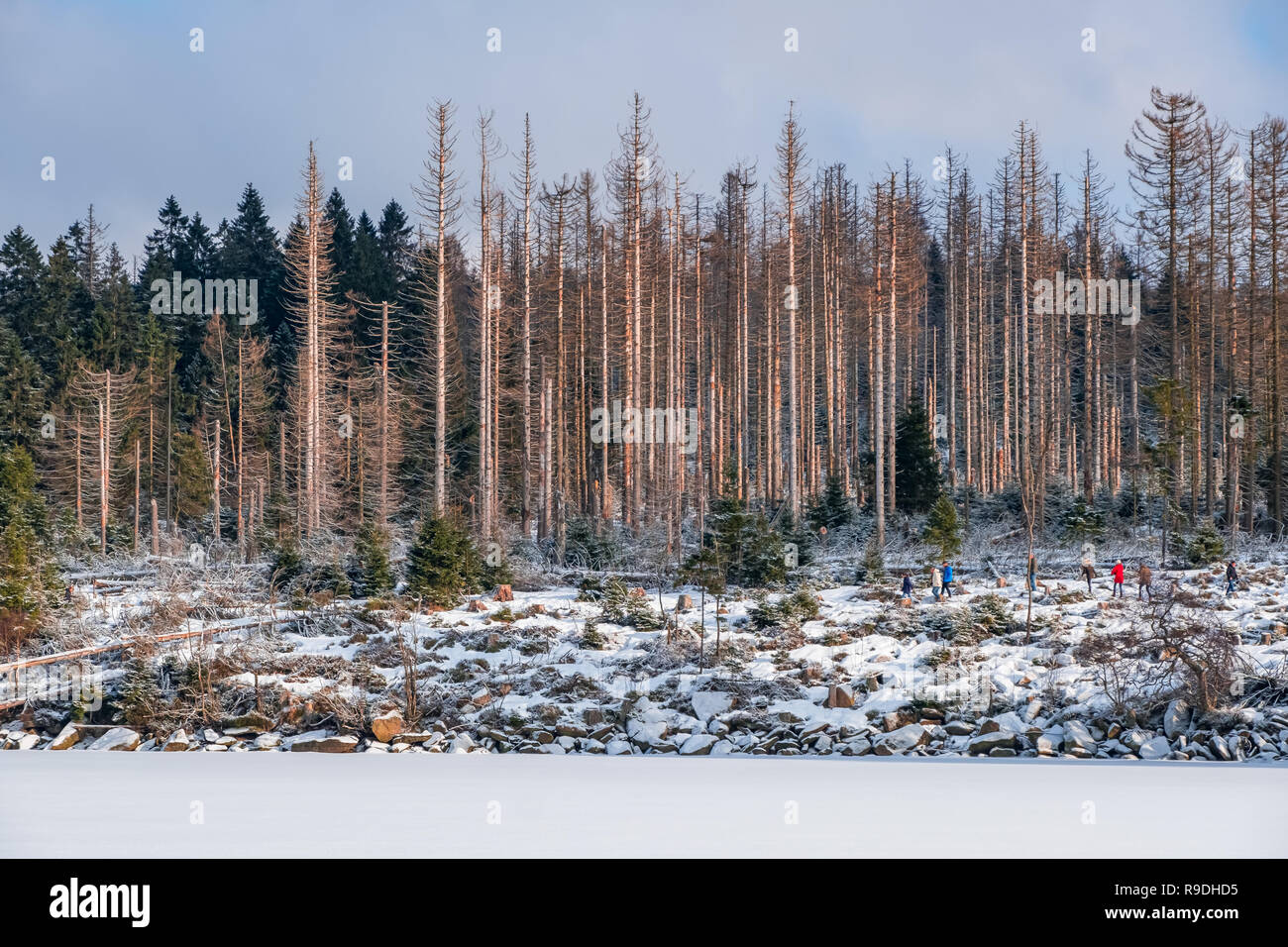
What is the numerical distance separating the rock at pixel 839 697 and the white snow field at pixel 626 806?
64.1 inches

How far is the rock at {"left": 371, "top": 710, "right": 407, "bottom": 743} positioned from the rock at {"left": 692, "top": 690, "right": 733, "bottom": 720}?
4.82 meters

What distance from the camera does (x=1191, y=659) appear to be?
14.8 m

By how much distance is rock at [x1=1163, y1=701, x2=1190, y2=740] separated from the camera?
14430 millimetres

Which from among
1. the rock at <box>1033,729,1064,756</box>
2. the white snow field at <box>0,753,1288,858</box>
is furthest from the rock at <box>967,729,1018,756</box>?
the white snow field at <box>0,753,1288,858</box>

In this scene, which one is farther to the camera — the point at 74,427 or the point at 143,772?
the point at 74,427

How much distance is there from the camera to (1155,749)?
14.1 meters

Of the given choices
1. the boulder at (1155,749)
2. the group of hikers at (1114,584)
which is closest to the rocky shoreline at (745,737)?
the boulder at (1155,749)

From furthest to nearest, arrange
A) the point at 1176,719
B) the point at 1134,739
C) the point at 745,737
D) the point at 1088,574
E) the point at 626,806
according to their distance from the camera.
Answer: the point at 1088,574 → the point at 745,737 → the point at 1176,719 → the point at 1134,739 → the point at 626,806

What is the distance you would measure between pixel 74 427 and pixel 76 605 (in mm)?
23504

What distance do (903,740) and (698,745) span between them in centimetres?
313

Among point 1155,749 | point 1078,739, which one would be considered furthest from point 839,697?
point 1155,749

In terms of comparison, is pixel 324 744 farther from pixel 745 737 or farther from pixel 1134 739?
pixel 1134 739
